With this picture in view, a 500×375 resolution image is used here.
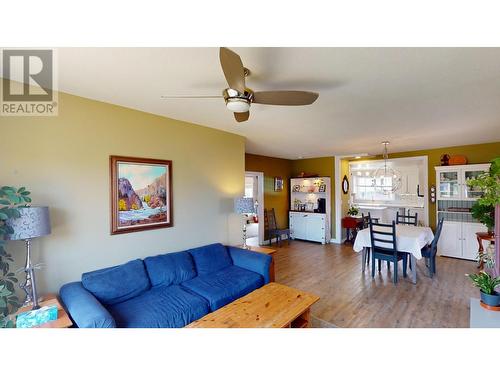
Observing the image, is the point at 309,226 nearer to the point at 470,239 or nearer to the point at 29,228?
the point at 470,239

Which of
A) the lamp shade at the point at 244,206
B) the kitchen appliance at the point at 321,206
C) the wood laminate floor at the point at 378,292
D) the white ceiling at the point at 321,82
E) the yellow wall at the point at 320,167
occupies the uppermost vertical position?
the white ceiling at the point at 321,82

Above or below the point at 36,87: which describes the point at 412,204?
below

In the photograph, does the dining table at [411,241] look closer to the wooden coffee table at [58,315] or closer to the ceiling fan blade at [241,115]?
the ceiling fan blade at [241,115]

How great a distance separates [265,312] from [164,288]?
1.14m

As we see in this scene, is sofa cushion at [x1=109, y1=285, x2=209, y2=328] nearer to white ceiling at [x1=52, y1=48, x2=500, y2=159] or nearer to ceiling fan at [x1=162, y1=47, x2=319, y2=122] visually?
ceiling fan at [x1=162, y1=47, x2=319, y2=122]

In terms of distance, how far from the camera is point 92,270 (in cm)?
218

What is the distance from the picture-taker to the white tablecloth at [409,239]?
339 centimetres

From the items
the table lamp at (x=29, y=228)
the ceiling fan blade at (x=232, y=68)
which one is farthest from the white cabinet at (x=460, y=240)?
the table lamp at (x=29, y=228)

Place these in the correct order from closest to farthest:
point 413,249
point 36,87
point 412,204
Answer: point 36,87 < point 413,249 < point 412,204

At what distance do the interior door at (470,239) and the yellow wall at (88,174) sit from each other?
5237 mm

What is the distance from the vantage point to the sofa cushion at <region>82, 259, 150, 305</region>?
6.55 feet
